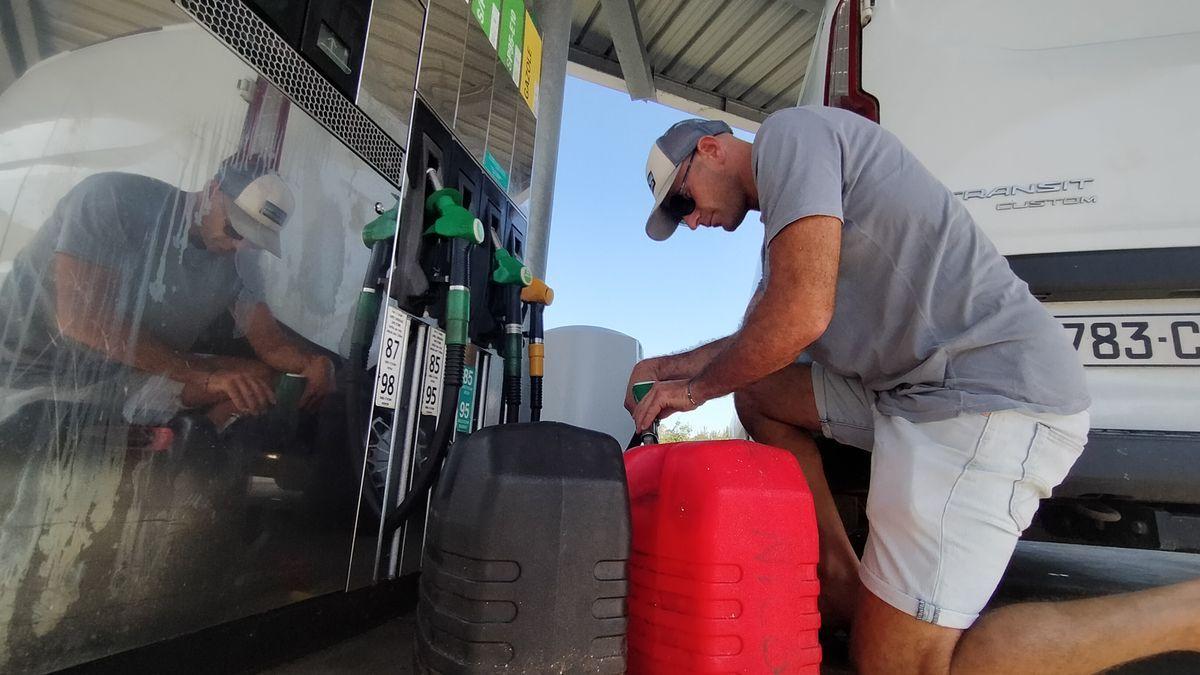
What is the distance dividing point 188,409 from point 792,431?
1354mm

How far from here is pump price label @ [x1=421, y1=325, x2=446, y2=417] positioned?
150cm

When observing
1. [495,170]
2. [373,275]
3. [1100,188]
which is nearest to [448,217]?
[373,275]

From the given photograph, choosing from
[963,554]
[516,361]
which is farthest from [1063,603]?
[516,361]

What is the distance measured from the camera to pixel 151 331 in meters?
0.91

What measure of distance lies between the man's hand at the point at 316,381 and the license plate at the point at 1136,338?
1607 millimetres

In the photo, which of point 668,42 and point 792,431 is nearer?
point 792,431

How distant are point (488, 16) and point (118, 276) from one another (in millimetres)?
1430

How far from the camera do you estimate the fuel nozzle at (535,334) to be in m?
1.80

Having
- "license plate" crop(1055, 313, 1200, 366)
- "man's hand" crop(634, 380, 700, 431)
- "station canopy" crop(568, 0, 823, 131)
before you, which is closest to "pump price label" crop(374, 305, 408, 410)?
"man's hand" crop(634, 380, 700, 431)

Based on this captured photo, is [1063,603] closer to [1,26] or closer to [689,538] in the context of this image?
[689,538]

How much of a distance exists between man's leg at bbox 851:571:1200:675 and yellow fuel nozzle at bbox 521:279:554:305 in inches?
46.1

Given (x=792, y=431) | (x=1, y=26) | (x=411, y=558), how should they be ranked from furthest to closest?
(x=792, y=431)
(x=411, y=558)
(x=1, y=26)

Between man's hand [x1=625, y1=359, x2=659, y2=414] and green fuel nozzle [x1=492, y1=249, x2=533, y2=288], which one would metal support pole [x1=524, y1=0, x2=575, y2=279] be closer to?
green fuel nozzle [x1=492, y1=249, x2=533, y2=288]

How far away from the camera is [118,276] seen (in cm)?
87
